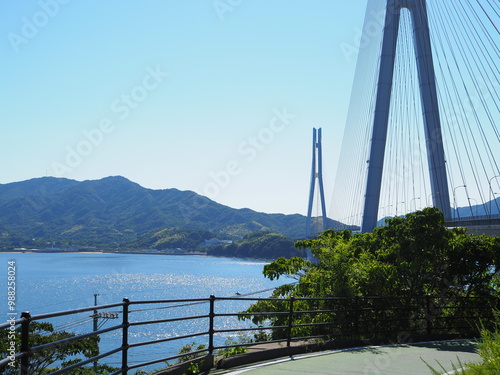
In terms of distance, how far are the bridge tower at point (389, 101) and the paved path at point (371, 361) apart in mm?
16513

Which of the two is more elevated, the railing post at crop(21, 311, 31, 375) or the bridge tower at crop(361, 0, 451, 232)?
the bridge tower at crop(361, 0, 451, 232)

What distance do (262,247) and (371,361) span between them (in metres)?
162

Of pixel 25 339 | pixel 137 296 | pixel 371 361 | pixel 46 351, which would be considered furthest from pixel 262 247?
pixel 25 339

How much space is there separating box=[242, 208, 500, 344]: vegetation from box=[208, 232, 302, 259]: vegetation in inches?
4888

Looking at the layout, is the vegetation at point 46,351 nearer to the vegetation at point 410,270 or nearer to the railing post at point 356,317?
the vegetation at point 410,270

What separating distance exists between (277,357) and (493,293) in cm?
760

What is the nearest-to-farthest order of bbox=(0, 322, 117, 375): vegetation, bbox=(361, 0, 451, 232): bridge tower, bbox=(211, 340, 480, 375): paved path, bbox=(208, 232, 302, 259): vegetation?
bbox=(211, 340, 480, 375): paved path → bbox=(0, 322, 117, 375): vegetation → bbox=(361, 0, 451, 232): bridge tower → bbox=(208, 232, 302, 259): vegetation

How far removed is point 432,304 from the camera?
39.4ft

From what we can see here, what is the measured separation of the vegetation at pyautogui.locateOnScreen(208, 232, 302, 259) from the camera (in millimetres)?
150250

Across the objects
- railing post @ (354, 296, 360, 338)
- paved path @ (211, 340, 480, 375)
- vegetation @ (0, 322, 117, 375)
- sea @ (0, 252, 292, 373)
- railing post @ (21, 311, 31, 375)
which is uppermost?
railing post @ (21, 311, 31, 375)

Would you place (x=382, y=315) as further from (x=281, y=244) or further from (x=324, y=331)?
(x=281, y=244)

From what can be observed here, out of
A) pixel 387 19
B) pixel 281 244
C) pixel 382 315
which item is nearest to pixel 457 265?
pixel 382 315

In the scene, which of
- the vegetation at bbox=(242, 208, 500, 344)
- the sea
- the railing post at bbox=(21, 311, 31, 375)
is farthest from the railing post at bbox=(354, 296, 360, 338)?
the sea

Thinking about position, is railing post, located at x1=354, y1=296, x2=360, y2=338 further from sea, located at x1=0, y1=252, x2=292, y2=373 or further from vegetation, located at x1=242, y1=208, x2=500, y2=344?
sea, located at x1=0, y1=252, x2=292, y2=373
